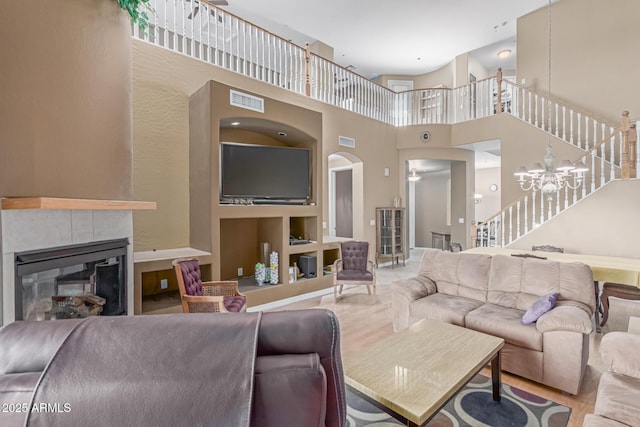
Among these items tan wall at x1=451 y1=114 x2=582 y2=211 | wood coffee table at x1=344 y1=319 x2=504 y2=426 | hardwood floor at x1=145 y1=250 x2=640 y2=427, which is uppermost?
tan wall at x1=451 y1=114 x2=582 y2=211

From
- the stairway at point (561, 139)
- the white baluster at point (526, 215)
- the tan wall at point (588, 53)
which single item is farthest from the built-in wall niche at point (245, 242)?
the tan wall at point (588, 53)

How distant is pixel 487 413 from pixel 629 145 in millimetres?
5075

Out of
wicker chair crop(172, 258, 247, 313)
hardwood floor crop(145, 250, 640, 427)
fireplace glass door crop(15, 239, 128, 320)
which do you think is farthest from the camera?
wicker chair crop(172, 258, 247, 313)

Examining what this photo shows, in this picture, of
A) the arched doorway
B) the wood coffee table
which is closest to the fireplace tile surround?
the wood coffee table

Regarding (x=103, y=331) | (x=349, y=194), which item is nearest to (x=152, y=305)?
(x=103, y=331)

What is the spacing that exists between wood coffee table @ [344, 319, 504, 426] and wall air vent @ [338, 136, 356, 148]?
16.3 feet

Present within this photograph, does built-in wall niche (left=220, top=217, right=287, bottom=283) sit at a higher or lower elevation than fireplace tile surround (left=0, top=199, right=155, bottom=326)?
lower

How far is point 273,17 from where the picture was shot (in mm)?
6777

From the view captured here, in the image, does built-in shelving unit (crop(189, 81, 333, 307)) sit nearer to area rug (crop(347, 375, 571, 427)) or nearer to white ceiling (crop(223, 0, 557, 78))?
area rug (crop(347, 375, 571, 427))

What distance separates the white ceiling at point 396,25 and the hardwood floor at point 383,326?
5.71 m

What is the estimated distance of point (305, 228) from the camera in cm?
550

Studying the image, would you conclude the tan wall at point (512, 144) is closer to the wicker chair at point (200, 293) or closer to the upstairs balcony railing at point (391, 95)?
the upstairs balcony railing at point (391, 95)

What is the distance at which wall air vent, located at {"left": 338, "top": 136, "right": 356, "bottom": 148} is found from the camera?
6.89 metres

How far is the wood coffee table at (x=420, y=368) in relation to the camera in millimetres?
1693
